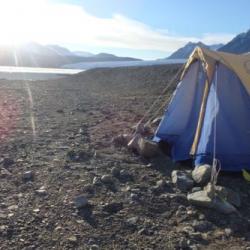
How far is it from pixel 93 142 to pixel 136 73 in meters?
35.9

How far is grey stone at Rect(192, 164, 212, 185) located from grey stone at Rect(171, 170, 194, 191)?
0.34 ft

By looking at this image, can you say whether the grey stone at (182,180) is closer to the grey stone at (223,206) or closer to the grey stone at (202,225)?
the grey stone at (223,206)

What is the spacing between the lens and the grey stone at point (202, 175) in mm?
7953

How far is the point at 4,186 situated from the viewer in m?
7.96

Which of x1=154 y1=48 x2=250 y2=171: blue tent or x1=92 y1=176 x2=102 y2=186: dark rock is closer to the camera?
x1=92 y1=176 x2=102 y2=186: dark rock

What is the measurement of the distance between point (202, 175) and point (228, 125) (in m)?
1.49

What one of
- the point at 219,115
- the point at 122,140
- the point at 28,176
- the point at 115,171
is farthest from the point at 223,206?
the point at 122,140

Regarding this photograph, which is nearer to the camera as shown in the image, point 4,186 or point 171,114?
point 4,186

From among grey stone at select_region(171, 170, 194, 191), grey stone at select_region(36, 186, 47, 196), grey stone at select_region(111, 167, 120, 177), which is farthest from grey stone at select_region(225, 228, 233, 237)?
grey stone at select_region(36, 186, 47, 196)

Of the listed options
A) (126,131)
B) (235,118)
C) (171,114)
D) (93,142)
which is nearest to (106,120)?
(126,131)

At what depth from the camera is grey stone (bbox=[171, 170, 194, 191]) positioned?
7.93 m

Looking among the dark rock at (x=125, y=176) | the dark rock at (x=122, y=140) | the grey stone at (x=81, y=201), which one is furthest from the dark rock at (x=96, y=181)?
the dark rock at (x=122, y=140)

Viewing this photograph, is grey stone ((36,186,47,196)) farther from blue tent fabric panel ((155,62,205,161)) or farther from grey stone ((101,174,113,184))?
blue tent fabric panel ((155,62,205,161))

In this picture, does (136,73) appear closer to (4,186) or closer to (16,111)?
(16,111)
